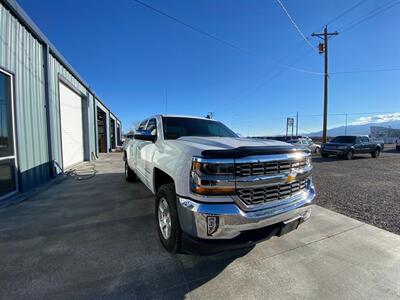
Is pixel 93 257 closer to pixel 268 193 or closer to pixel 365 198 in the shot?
pixel 268 193

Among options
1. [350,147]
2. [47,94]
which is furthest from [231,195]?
[350,147]

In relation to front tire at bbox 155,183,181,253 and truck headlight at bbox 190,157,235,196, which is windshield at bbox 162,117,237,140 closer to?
front tire at bbox 155,183,181,253

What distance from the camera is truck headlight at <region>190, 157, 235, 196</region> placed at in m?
1.89

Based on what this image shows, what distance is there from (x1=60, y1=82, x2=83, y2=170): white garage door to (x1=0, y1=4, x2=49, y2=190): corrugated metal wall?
232 cm

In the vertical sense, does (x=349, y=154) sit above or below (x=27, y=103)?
below

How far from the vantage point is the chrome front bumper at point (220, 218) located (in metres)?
1.82

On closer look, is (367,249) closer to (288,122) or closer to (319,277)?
(319,277)

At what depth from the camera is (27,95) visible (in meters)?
5.29

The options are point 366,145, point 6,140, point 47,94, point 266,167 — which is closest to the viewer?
point 266,167

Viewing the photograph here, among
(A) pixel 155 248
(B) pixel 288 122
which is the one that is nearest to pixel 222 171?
(A) pixel 155 248

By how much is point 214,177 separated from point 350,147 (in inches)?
596

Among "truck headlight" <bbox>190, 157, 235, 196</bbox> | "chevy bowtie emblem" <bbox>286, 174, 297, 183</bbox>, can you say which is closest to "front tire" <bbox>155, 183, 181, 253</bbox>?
"truck headlight" <bbox>190, 157, 235, 196</bbox>

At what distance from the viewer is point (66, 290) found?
1.89 meters

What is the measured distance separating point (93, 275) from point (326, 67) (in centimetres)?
2125
